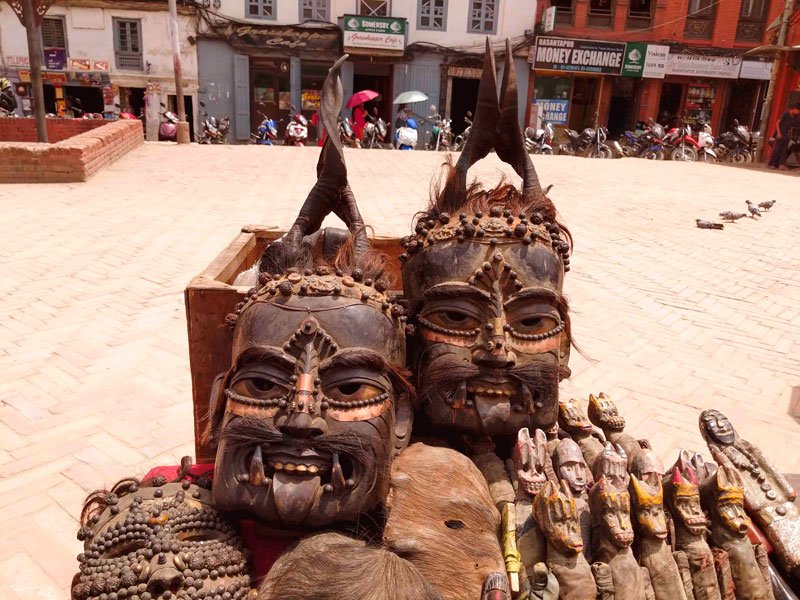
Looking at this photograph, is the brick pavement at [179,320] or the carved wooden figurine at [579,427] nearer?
the carved wooden figurine at [579,427]

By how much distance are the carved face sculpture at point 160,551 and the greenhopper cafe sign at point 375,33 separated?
2399 cm

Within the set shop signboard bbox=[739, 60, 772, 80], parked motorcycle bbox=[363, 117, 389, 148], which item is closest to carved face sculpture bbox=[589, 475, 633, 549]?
parked motorcycle bbox=[363, 117, 389, 148]

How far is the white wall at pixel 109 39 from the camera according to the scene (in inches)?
896

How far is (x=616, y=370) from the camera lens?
5.05m

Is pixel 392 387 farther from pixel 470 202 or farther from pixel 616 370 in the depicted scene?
pixel 616 370

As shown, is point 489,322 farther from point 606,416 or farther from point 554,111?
point 554,111

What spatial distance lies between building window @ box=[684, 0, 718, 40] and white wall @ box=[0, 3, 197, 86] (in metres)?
18.9

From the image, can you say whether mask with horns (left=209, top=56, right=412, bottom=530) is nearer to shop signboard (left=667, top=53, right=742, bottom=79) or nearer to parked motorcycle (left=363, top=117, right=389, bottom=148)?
parked motorcycle (left=363, top=117, right=389, bottom=148)

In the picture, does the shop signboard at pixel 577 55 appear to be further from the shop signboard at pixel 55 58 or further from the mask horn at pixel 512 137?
the mask horn at pixel 512 137

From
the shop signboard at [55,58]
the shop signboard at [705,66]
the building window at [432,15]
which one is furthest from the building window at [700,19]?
the shop signboard at [55,58]

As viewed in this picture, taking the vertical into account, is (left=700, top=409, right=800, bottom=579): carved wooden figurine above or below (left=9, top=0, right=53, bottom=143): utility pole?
below

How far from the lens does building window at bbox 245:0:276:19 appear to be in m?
23.6

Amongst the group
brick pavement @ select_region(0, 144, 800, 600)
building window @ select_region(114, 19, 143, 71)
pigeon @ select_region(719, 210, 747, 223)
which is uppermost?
building window @ select_region(114, 19, 143, 71)

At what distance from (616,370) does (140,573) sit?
4177 mm
